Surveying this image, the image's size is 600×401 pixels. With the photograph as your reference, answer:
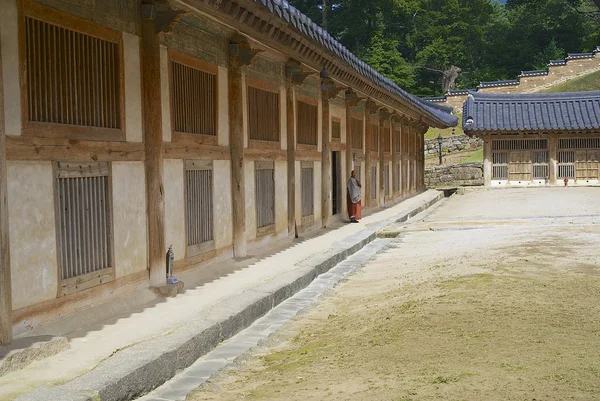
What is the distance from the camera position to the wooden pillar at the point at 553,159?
33750 millimetres

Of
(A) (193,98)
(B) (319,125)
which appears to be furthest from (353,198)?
(A) (193,98)

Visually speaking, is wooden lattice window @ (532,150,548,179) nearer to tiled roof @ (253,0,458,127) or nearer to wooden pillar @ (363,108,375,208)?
tiled roof @ (253,0,458,127)

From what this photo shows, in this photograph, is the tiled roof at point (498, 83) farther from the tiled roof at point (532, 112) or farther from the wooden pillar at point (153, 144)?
the wooden pillar at point (153, 144)

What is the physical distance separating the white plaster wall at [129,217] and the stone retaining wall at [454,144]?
41.4 m

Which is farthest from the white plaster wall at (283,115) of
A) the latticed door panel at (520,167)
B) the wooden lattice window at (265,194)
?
the latticed door panel at (520,167)

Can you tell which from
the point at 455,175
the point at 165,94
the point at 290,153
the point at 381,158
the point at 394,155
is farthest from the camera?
the point at 455,175

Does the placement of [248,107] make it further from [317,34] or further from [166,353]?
[166,353]

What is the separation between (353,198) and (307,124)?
372 cm

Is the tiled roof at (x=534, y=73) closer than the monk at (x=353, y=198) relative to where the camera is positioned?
No

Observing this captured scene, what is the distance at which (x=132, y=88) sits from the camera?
7359 millimetres

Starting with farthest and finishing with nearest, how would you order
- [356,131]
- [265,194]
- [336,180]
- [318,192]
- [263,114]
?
[356,131] → [336,180] → [318,192] → [265,194] → [263,114]

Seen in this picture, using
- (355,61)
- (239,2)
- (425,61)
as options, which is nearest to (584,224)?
(355,61)

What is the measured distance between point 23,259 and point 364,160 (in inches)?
614

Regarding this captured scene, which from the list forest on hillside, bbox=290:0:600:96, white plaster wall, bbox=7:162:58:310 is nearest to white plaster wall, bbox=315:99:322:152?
white plaster wall, bbox=7:162:58:310
